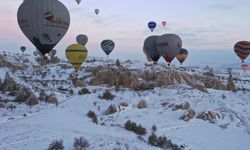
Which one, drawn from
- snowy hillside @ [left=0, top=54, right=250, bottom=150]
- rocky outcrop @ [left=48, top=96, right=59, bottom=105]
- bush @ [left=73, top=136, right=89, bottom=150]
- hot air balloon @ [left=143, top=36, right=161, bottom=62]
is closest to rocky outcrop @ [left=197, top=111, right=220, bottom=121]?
snowy hillside @ [left=0, top=54, right=250, bottom=150]

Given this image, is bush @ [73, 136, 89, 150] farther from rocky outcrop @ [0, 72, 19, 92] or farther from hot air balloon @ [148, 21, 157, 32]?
hot air balloon @ [148, 21, 157, 32]

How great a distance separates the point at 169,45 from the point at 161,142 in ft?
78.2

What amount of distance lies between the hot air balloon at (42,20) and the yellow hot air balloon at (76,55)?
11.5m

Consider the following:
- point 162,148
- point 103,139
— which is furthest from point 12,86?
point 162,148

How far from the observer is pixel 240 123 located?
25.5 metres

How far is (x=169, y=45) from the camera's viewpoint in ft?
137

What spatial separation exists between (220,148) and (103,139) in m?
7.32

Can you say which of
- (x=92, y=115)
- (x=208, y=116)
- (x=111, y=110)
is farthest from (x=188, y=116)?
(x=92, y=115)

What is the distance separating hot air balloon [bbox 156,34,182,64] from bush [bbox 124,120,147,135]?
20.8m

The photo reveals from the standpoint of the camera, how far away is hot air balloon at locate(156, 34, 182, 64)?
41719 millimetres

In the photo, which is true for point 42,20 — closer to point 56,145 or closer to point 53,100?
point 56,145

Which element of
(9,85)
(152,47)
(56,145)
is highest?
(152,47)

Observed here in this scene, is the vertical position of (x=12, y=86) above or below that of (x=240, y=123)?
above

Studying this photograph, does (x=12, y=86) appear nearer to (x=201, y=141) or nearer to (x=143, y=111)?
(x=143, y=111)
